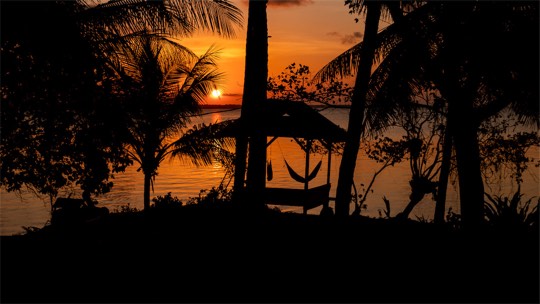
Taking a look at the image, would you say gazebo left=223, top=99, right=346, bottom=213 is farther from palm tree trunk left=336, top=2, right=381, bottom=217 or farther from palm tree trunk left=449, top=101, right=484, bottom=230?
palm tree trunk left=449, top=101, right=484, bottom=230

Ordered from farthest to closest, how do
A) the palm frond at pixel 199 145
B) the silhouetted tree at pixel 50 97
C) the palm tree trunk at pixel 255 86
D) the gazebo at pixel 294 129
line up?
the palm frond at pixel 199 145 → the gazebo at pixel 294 129 → the palm tree trunk at pixel 255 86 → the silhouetted tree at pixel 50 97

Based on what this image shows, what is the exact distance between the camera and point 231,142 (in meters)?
15.3

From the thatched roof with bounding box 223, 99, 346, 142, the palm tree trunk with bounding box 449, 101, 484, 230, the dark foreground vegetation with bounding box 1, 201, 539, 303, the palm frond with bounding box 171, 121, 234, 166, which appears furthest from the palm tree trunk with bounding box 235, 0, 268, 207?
the palm frond with bounding box 171, 121, 234, 166

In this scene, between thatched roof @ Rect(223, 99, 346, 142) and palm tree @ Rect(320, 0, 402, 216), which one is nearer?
palm tree @ Rect(320, 0, 402, 216)

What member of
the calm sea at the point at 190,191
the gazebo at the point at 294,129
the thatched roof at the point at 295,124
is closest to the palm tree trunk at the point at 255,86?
the gazebo at the point at 294,129

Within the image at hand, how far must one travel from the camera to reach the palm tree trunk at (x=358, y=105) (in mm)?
9602

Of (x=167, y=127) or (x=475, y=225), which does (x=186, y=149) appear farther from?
(x=475, y=225)

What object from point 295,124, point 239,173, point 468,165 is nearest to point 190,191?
point 295,124

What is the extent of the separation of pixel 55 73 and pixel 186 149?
6.20 m

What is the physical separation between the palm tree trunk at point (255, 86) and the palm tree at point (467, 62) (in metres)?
2.48

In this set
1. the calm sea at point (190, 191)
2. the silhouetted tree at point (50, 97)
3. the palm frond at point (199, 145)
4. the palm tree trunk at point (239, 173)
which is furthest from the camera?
the calm sea at point (190, 191)

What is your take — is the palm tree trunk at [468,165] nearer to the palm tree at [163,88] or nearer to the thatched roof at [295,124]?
the thatched roof at [295,124]

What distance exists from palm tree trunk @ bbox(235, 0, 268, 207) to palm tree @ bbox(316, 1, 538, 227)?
2.48 metres

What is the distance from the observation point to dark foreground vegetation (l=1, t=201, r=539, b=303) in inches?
255
